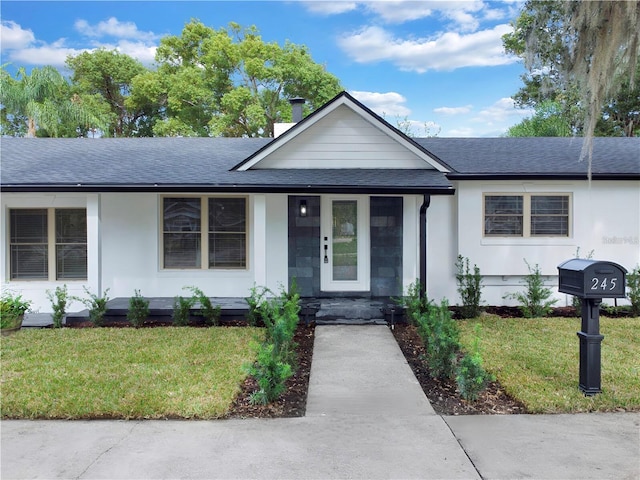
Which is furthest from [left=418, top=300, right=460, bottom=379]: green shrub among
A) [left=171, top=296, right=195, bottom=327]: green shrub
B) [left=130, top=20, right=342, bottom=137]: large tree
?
[left=130, top=20, right=342, bottom=137]: large tree

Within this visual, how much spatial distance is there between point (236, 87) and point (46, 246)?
63.3 ft

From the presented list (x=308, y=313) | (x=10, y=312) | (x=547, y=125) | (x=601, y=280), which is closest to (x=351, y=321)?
(x=308, y=313)

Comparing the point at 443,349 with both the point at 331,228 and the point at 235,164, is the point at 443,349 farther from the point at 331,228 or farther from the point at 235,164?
the point at 235,164

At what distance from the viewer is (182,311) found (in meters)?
8.27

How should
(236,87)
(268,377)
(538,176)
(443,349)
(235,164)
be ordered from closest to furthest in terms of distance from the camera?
(268,377), (443,349), (538,176), (235,164), (236,87)

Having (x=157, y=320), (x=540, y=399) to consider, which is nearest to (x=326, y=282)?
(x=157, y=320)

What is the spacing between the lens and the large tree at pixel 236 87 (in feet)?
82.2

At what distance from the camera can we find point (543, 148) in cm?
1109

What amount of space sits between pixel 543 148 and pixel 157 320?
952cm

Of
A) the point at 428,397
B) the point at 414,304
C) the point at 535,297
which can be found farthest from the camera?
the point at 535,297

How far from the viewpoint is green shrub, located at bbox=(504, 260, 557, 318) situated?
29.1 ft

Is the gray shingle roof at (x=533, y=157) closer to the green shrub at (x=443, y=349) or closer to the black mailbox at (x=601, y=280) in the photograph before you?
the green shrub at (x=443, y=349)

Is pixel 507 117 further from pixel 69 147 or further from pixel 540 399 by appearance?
pixel 540 399

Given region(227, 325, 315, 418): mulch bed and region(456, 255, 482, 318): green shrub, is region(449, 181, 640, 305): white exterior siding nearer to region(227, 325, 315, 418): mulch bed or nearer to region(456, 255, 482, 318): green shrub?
region(456, 255, 482, 318): green shrub
